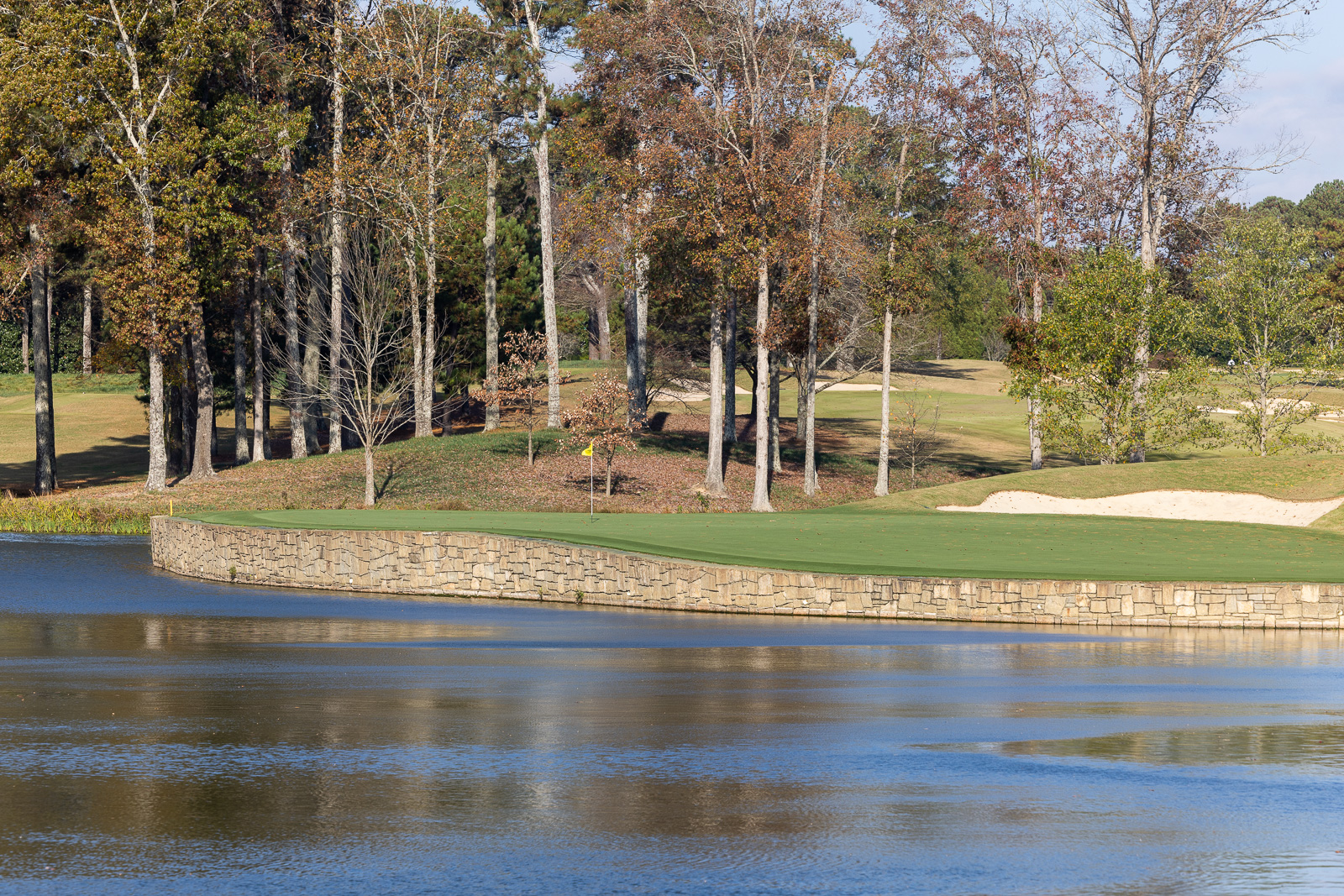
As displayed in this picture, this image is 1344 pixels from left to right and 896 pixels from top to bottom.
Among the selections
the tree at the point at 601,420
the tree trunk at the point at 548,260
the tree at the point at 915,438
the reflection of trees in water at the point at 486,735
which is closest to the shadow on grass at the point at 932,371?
the tree at the point at 915,438

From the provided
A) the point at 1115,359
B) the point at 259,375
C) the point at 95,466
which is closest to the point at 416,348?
the point at 259,375

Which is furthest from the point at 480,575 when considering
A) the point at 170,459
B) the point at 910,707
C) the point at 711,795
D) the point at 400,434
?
the point at 400,434

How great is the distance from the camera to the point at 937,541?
22.6 m

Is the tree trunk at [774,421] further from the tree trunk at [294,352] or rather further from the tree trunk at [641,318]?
the tree trunk at [294,352]

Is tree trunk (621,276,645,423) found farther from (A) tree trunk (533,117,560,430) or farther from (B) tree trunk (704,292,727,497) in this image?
(B) tree trunk (704,292,727,497)

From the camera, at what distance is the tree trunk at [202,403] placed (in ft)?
139

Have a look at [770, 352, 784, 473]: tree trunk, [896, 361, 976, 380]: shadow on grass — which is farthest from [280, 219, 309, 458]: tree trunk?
[896, 361, 976, 380]: shadow on grass

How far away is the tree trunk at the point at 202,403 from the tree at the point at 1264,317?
3194 centimetres

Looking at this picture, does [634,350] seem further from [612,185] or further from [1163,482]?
[1163,482]

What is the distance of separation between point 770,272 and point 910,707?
108 feet

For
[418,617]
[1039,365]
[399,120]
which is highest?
[399,120]

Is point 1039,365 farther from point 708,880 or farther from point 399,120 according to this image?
point 708,880

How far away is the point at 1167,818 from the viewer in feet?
24.8

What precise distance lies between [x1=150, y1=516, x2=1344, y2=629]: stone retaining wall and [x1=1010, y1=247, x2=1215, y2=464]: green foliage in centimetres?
1976
